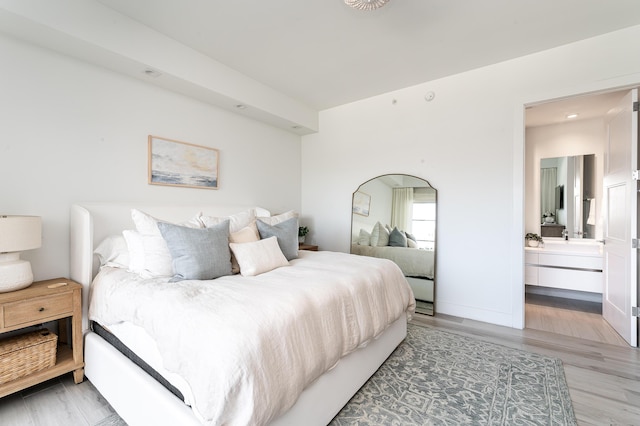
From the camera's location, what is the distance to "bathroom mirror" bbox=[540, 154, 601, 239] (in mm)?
4066

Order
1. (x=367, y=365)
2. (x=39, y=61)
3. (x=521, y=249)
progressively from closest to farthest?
(x=367, y=365), (x=39, y=61), (x=521, y=249)

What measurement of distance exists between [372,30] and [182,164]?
2.25 m

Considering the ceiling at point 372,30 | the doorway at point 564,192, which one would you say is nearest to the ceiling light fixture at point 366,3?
the ceiling at point 372,30

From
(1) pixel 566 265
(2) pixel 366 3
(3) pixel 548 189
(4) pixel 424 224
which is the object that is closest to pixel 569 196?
(3) pixel 548 189

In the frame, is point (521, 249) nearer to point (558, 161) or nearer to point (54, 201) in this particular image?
point (558, 161)

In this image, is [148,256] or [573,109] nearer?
[148,256]

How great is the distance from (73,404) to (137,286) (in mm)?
859

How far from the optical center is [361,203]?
4.11 meters

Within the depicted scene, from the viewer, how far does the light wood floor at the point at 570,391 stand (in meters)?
1.72

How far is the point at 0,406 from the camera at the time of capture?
5.94 feet

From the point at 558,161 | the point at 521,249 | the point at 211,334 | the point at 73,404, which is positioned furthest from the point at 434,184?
the point at 73,404

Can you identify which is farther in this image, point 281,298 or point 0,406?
point 0,406

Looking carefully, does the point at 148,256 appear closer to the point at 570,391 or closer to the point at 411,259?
the point at 411,259

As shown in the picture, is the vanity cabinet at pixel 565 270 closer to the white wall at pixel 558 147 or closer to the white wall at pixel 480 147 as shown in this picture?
the white wall at pixel 558 147
